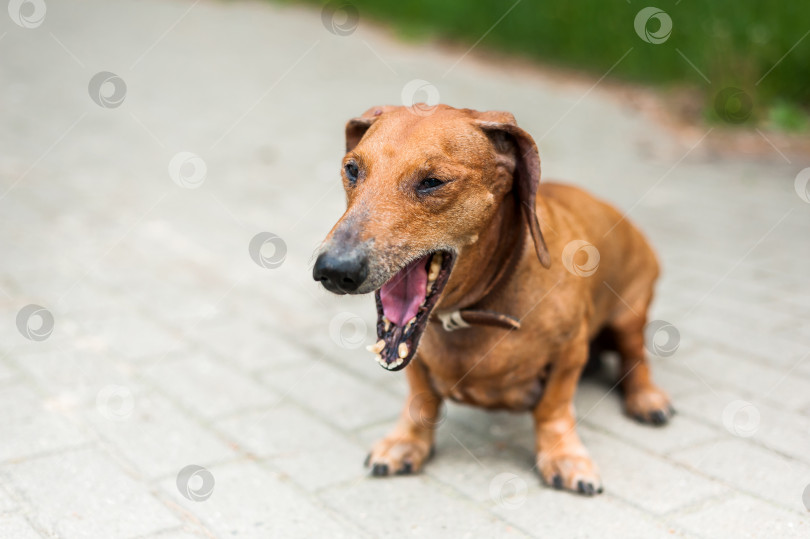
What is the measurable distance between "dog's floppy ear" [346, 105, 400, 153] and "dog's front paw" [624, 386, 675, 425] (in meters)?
1.55

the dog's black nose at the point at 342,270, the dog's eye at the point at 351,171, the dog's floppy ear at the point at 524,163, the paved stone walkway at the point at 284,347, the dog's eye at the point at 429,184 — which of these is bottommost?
the paved stone walkway at the point at 284,347

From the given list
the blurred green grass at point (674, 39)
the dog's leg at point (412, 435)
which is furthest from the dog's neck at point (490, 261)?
the blurred green grass at point (674, 39)

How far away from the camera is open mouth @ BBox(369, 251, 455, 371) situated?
2701 millimetres

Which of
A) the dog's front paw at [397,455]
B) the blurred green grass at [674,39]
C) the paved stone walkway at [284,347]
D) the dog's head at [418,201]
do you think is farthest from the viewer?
the blurred green grass at [674,39]

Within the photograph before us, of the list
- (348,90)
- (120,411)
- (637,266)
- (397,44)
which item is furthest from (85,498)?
(397,44)

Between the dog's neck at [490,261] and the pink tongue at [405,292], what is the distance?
0.10m

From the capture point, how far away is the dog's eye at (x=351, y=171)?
2785mm

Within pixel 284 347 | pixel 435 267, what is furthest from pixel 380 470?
pixel 284 347

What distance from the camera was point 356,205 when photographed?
2.60m

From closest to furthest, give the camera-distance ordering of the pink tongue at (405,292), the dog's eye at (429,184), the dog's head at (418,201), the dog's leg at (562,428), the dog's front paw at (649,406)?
1. the dog's head at (418,201)
2. the dog's eye at (429,184)
3. the pink tongue at (405,292)
4. the dog's leg at (562,428)
5. the dog's front paw at (649,406)

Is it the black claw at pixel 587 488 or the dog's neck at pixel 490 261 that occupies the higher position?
the dog's neck at pixel 490 261

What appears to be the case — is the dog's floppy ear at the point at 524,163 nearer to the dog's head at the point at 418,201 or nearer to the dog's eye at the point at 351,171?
the dog's head at the point at 418,201

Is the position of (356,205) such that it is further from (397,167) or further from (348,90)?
(348,90)

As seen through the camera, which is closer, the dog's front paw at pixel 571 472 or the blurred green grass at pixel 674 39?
the dog's front paw at pixel 571 472
